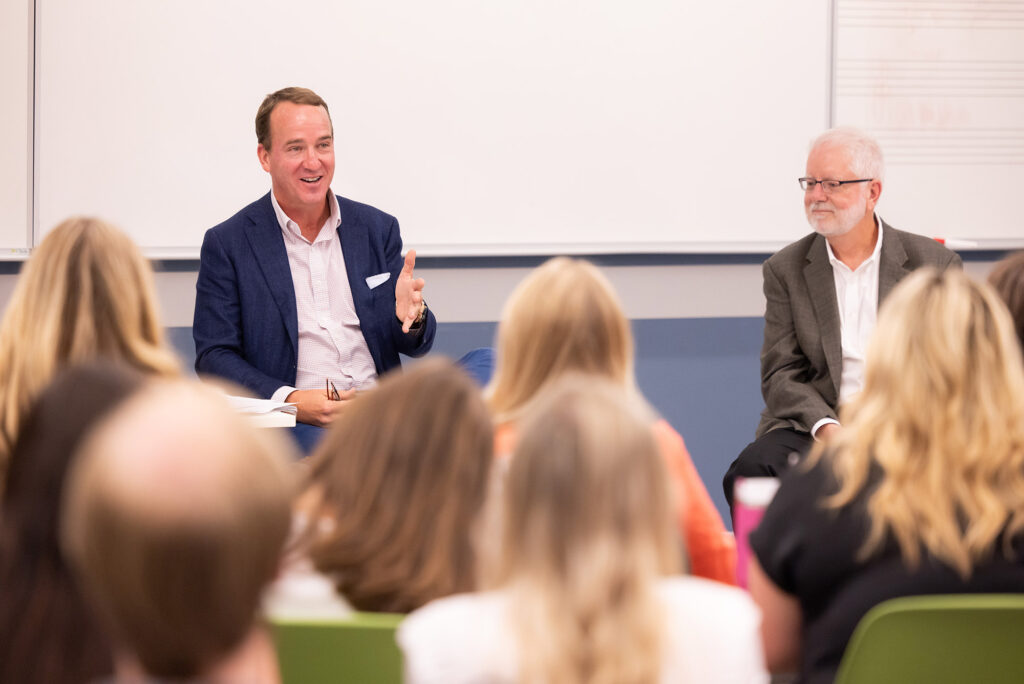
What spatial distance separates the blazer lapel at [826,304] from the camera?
3.36 m

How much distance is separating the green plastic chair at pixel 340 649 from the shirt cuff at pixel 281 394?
6.66 feet

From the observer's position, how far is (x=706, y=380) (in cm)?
457

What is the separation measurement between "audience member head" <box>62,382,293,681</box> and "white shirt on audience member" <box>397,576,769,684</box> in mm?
275

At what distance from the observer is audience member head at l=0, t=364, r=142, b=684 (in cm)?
120

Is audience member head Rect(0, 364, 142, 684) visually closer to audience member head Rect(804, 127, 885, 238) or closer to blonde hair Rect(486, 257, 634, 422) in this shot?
blonde hair Rect(486, 257, 634, 422)

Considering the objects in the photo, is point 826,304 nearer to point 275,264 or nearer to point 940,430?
point 275,264

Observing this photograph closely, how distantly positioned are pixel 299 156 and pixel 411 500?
2324 millimetres

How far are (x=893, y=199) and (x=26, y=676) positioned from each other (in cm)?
407

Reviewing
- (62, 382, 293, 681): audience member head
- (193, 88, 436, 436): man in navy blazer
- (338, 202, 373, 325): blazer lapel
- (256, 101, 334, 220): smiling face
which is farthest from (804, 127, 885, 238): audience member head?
(62, 382, 293, 681): audience member head

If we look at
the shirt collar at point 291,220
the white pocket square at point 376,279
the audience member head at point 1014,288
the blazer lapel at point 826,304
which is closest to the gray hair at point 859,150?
the blazer lapel at point 826,304

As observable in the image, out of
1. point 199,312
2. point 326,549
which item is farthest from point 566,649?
point 199,312

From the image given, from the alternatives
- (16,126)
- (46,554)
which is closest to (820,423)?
(46,554)

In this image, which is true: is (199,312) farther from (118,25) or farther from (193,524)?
(193,524)

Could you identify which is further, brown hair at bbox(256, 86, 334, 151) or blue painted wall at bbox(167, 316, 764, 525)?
blue painted wall at bbox(167, 316, 764, 525)
